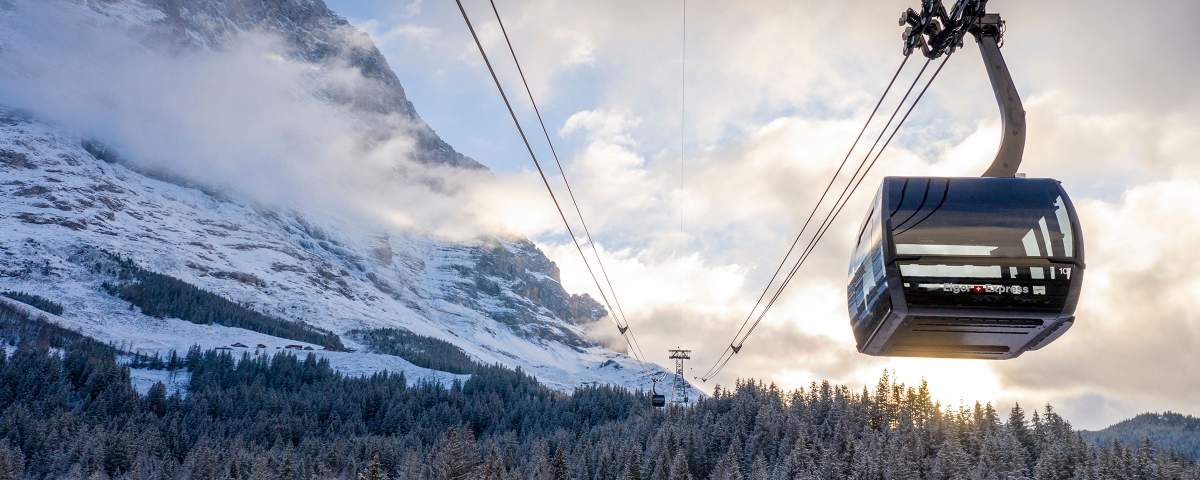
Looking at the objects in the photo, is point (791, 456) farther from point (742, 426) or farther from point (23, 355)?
point (23, 355)

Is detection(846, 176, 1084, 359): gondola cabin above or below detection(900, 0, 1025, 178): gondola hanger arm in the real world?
below

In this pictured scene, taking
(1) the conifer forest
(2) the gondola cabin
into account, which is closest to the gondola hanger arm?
(2) the gondola cabin

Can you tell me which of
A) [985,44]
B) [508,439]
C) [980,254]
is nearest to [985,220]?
[980,254]

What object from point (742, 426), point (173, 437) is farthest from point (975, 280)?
point (173, 437)

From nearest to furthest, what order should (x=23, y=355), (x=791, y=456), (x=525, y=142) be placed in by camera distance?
(x=525, y=142) < (x=791, y=456) < (x=23, y=355)

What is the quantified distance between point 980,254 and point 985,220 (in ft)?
2.04

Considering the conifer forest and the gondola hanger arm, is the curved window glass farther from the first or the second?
the conifer forest

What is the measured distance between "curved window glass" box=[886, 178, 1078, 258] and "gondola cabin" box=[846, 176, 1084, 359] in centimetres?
2

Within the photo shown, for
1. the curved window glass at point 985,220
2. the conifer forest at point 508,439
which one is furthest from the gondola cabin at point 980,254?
the conifer forest at point 508,439

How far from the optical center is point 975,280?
13.4m

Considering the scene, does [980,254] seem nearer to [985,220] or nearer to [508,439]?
[985,220]

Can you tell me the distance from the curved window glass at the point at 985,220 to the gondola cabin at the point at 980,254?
0.05ft

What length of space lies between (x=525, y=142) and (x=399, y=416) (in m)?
191

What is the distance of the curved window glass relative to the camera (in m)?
13.4
